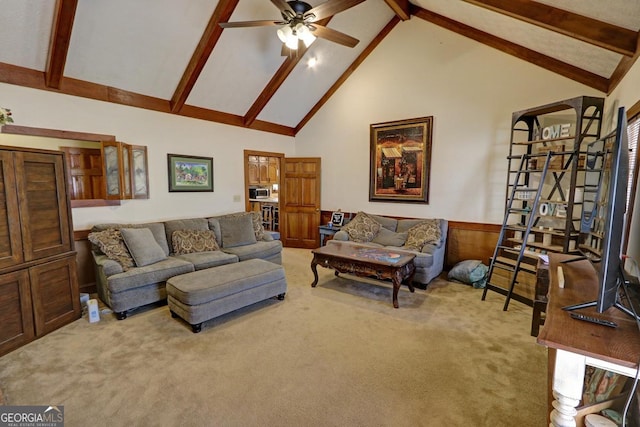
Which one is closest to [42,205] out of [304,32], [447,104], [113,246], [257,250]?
[113,246]

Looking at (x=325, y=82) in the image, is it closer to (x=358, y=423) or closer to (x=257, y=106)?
(x=257, y=106)

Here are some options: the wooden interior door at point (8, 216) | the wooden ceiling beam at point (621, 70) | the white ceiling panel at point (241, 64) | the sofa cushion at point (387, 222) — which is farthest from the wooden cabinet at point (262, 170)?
the wooden ceiling beam at point (621, 70)

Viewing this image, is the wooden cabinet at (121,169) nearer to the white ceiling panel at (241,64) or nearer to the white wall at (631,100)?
the white ceiling panel at (241,64)

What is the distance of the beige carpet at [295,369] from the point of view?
189cm

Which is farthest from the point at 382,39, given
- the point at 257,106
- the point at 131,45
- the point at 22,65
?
the point at 22,65

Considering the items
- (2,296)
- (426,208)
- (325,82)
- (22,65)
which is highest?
(325,82)

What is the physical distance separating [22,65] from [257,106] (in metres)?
3.13

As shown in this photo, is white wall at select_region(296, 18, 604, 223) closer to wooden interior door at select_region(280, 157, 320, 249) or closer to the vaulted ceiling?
the vaulted ceiling

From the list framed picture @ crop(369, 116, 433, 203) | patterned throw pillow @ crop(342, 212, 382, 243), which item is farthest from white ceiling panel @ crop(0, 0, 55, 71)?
framed picture @ crop(369, 116, 433, 203)

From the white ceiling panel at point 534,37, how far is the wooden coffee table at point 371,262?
111 inches

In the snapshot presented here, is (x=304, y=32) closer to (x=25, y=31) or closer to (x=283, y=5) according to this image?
(x=283, y=5)

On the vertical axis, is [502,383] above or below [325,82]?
below

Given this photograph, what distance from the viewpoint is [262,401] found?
6.56 feet

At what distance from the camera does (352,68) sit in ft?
18.6
